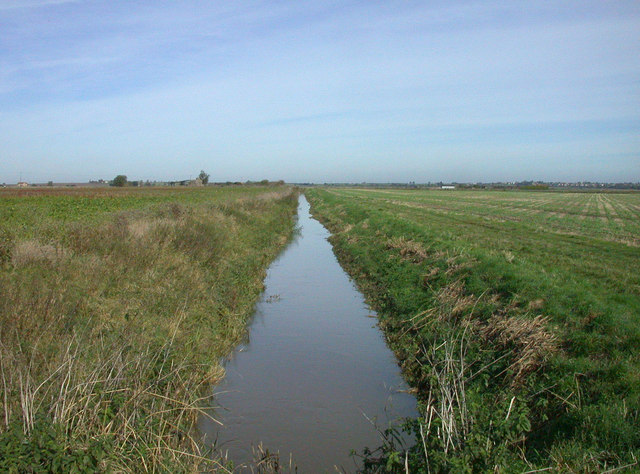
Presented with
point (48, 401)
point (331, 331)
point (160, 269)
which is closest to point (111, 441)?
point (48, 401)

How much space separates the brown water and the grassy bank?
1.67 ft

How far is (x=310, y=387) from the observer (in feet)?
25.8

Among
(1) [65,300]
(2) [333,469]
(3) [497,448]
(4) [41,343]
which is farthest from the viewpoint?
(1) [65,300]

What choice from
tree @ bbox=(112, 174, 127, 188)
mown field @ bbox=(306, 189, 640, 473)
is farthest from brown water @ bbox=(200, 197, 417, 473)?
tree @ bbox=(112, 174, 127, 188)

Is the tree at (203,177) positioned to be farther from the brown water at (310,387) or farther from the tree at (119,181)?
the brown water at (310,387)

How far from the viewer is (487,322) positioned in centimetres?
839

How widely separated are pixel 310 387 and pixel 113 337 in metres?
3.09

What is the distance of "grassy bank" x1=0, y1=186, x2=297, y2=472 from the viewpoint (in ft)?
14.1

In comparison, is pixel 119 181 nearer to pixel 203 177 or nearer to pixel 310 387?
pixel 203 177

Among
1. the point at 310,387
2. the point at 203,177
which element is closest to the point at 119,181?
the point at 203,177

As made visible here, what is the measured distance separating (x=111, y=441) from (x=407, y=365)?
206 inches

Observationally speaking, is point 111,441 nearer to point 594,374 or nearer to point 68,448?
point 68,448

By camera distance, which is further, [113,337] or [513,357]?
[513,357]

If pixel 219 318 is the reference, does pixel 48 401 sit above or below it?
above
